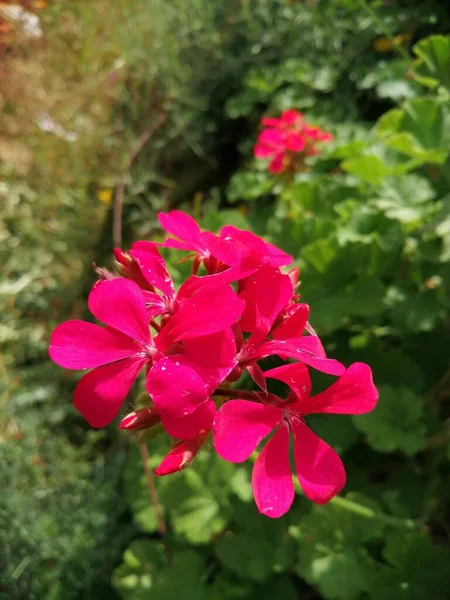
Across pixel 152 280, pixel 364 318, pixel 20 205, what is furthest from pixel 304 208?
pixel 20 205

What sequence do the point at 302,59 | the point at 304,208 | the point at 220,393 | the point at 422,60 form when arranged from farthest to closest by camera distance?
the point at 302,59
the point at 304,208
the point at 422,60
the point at 220,393

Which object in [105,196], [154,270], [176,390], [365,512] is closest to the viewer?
[176,390]

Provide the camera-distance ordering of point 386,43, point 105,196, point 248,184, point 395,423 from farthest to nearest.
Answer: point 105,196 < point 386,43 < point 248,184 < point 395,423

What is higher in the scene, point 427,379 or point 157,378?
point 157,378

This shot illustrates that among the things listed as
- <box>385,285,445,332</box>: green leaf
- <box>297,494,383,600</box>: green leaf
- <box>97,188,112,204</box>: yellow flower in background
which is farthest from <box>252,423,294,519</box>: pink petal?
<box>97,188,112,204</box>: yellow flower in background

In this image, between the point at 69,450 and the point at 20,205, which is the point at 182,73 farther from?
the point at 69,450

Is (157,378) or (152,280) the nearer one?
(157,378)

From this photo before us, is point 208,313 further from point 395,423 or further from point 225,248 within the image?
point 395,423

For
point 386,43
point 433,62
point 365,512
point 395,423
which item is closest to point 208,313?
point 365,512
